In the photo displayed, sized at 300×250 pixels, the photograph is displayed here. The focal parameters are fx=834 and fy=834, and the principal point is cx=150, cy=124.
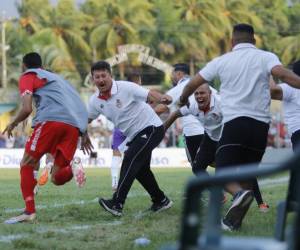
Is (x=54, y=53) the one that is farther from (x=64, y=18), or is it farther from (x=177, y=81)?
(x=177, y=81)

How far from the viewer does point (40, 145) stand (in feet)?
29.6

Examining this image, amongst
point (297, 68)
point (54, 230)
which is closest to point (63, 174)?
point (54, 230)

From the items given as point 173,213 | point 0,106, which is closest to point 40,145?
point 173,213

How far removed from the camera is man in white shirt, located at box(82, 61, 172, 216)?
9359 mm

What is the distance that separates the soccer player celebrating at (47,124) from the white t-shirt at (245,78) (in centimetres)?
213

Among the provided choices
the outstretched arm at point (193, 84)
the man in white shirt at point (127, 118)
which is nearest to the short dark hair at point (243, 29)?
the outstretched arm at point (193, 84)

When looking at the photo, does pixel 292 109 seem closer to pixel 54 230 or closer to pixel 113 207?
pixel 113 207

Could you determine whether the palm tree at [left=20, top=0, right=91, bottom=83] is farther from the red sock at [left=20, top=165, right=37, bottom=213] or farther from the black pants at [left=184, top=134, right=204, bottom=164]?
the red sock at [left=20, top=165, right=37, bottom=213]

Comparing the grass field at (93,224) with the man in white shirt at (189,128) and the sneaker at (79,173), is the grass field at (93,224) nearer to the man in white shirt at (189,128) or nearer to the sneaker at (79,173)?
the man in white shirt at (189,128)

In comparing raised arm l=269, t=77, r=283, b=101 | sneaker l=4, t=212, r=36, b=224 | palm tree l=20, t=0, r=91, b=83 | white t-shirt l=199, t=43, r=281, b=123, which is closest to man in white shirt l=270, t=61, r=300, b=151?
raised arm l=269, t=77, r=283, b=101

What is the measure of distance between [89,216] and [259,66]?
2951 mm

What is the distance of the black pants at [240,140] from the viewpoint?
25.2ft

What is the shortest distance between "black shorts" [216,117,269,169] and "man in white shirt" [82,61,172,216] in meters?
1.64

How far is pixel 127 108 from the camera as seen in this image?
949cm
